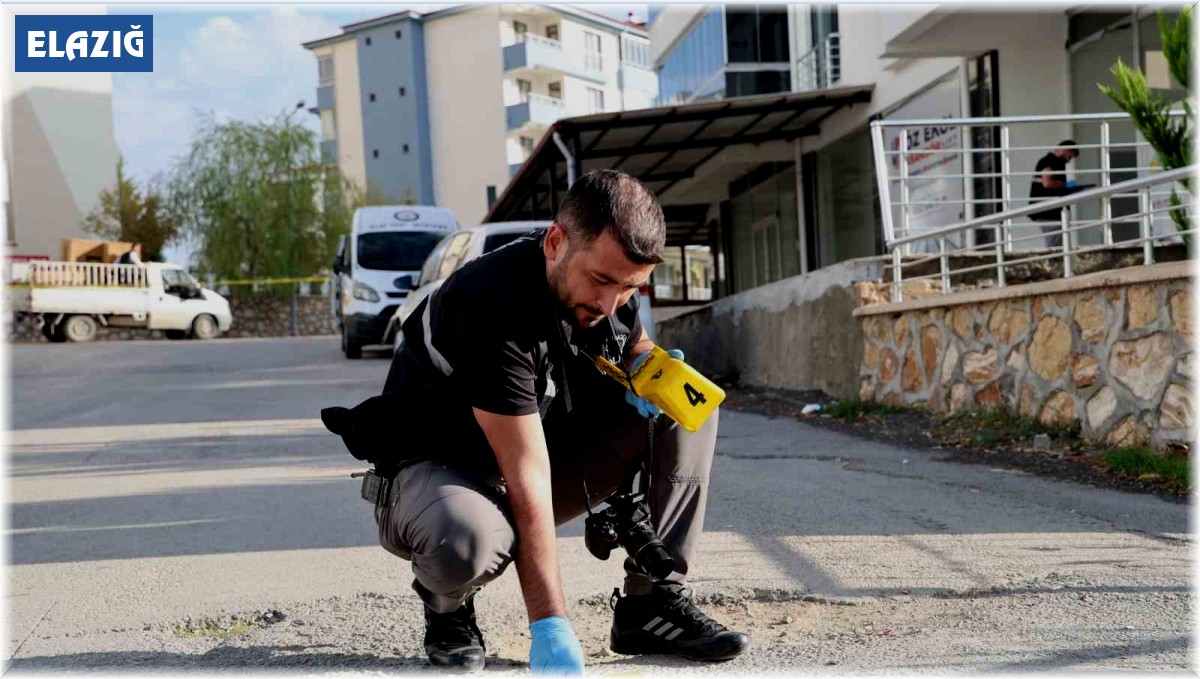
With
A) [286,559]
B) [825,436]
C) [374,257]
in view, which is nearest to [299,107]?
[374,257]

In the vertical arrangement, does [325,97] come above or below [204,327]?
above

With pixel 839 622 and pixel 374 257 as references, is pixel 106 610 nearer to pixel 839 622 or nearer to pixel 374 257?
pixel 839 622

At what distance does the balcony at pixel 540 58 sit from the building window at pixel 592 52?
0.70m

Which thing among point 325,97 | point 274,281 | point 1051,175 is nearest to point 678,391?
point 1051,175

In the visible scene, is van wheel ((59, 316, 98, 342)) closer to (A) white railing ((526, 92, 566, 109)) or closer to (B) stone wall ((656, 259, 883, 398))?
(B) stone wall ((656, 259, 883, 398))

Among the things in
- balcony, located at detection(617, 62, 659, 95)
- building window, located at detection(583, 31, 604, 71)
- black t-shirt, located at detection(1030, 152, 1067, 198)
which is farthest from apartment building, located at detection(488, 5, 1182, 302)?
balcony, located at detection(617, 62, 659, 95)

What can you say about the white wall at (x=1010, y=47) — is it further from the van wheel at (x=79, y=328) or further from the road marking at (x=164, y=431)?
the van wheel at (x=79, y=328)

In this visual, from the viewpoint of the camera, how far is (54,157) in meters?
39.5

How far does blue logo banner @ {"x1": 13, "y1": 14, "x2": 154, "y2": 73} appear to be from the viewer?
213 inches

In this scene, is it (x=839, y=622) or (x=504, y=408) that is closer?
(x=504, y=408)

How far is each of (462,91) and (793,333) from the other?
47.8 meters

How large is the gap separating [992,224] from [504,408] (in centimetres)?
632

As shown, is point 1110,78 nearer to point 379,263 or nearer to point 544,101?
point 379,263

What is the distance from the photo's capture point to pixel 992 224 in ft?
27.0
